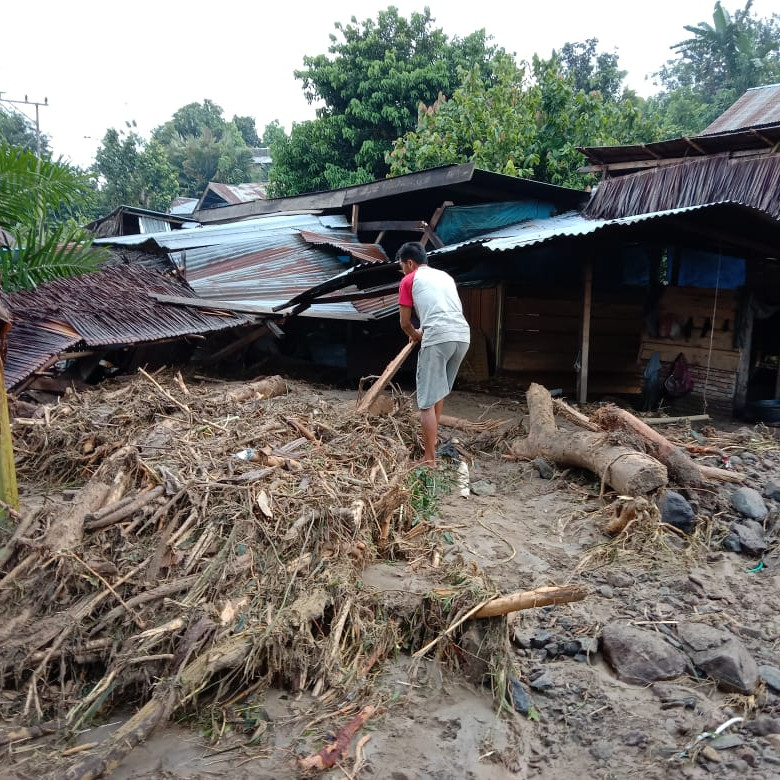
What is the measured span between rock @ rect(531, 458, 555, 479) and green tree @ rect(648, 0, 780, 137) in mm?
21241

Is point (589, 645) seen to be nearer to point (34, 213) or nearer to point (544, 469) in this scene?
point (544, 469)

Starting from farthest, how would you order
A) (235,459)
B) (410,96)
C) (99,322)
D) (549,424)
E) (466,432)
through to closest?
(410,96) → (99,322) → (466,432) → (549,424) → (235,459)

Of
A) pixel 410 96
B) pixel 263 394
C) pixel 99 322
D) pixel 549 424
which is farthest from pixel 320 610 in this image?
pixel 410 96

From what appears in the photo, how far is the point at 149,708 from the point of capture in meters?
2.48

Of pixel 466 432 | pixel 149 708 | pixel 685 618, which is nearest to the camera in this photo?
pixel 149 708

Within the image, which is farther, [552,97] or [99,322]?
[552,97]

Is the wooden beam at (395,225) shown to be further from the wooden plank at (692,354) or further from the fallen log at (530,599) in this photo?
the fallen log at (530,599)

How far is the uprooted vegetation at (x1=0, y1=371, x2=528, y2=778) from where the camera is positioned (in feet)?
8.74

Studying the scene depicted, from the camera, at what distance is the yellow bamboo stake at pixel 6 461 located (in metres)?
3.39

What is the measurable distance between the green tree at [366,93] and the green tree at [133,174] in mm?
11423

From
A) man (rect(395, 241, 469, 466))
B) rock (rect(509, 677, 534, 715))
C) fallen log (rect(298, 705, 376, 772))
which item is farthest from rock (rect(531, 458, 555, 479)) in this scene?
fallen log (rect(298, 705, 376, 772))

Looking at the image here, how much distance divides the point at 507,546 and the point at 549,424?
5.97ft

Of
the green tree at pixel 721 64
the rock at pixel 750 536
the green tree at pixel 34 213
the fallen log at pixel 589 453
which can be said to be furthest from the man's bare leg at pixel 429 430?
the green tree at pixel 721 64

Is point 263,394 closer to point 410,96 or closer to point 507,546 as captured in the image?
point 507,546
